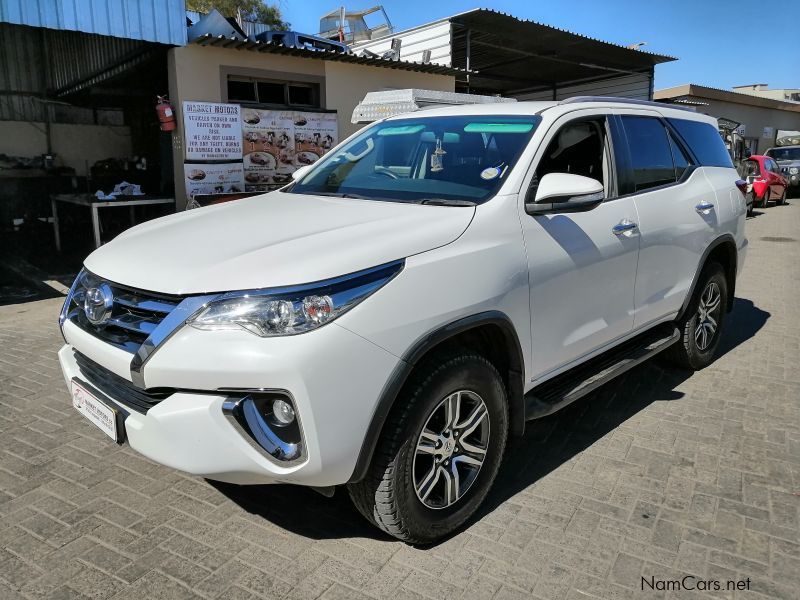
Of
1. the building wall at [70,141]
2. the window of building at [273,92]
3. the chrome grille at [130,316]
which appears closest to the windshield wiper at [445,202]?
the chrome grille at [130,316]

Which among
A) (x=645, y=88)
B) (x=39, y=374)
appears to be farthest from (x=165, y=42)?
(x=645, y=88)

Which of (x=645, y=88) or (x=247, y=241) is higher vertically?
(x=645, y=88)

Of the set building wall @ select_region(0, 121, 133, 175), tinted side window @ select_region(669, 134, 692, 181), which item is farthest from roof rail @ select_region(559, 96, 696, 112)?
building wall @ select_region(0, 121, 133, 175)

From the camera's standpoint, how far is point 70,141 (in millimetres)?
14539

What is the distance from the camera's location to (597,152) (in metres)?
3.72

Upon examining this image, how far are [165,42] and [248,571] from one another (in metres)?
7.97

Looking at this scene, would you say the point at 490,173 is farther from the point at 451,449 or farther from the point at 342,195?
the point at 451,449

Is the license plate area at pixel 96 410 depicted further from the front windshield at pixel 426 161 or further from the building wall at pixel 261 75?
the building wall at pixel 261 75

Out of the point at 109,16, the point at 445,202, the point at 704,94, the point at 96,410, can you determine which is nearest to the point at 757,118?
the point at 704,94

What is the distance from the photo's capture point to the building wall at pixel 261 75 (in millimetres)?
9039

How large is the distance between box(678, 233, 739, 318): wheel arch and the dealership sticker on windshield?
2.19 m

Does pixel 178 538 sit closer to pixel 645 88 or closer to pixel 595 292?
pixel 595 292

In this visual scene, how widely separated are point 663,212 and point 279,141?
7534 mm

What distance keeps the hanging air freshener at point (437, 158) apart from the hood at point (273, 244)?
0.45 metres
